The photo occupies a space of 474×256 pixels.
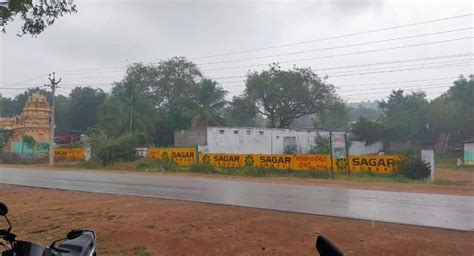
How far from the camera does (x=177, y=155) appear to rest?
3866 cm

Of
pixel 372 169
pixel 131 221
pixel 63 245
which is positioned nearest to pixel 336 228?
pixel 131 221

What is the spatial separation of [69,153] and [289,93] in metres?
30.2

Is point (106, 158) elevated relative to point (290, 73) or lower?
lower

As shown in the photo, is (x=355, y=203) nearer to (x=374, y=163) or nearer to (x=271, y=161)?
(x=374, y=163)

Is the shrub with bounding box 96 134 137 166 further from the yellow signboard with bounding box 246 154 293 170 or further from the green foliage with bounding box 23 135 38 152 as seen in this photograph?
the green foliage with bounding box 23 135 38 152

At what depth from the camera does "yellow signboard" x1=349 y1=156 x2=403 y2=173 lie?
27844 mm

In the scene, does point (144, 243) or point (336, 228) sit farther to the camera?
point (336, 228)

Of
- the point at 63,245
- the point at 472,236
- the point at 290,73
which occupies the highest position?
the point at 290,73

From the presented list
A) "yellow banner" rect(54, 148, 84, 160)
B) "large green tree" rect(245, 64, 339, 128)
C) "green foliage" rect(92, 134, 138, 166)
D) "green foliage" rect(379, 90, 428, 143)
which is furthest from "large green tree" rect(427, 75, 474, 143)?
"yellow banner" rect(54, 148, 84, 160)

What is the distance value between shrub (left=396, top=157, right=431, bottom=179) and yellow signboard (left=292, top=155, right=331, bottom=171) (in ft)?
16.3

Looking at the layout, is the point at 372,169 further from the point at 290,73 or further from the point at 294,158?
the point at 290,73

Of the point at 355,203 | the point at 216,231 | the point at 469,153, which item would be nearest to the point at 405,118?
the point at 469,153

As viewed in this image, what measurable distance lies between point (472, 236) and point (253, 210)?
5017 mm

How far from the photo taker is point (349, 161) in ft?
99.0
